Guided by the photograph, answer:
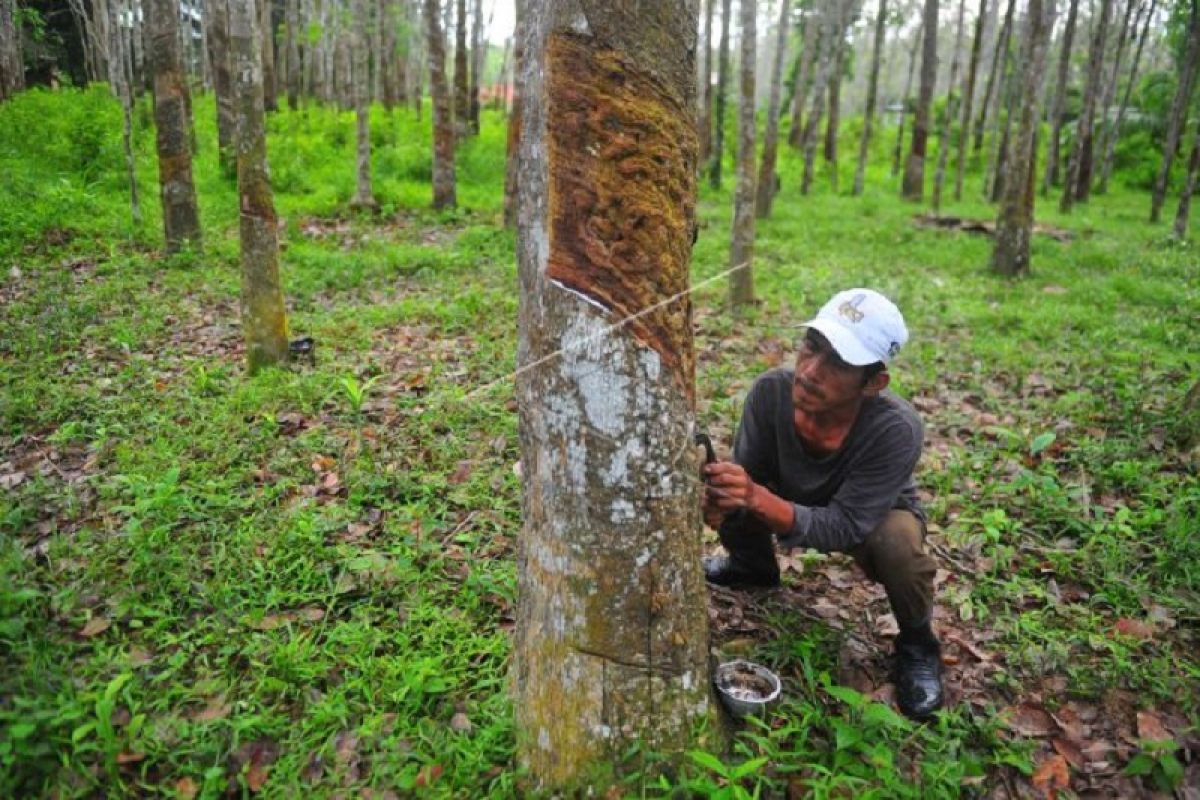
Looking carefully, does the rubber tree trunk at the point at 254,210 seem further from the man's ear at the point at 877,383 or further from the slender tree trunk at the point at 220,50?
the man's ear at the point at 877,383

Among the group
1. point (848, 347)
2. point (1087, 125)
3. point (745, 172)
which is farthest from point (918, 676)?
point (1087, 125)

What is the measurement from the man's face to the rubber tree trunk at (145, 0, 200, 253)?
833cm

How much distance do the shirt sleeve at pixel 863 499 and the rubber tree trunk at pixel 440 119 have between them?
33.7 ft

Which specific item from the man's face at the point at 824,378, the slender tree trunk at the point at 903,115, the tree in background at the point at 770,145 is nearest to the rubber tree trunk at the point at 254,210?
the man's face at the point at 824,378

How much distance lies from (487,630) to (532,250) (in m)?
1.70

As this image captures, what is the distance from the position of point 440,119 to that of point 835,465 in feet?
35.0

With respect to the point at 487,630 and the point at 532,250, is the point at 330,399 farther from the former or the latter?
the point at 532,250

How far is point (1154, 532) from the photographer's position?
3.96 m

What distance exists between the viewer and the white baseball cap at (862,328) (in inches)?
106

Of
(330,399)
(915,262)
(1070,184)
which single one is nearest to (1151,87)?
(1070,184)

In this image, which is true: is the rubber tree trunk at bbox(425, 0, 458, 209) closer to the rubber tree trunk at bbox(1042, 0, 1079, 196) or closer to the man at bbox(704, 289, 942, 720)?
the man at bbox(704, 289, 942, 720)

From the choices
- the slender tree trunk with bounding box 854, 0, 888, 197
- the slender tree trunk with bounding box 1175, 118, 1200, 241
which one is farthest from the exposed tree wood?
the slender tree trunk with bounding box 1175, 118, 1200, 241

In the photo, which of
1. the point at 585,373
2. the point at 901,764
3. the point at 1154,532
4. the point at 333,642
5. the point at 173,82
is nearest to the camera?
the point at 585,373

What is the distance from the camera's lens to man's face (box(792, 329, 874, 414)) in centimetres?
279
